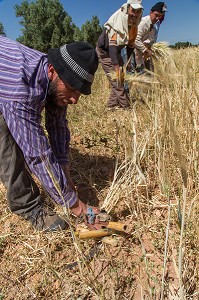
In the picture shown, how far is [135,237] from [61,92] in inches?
35.2

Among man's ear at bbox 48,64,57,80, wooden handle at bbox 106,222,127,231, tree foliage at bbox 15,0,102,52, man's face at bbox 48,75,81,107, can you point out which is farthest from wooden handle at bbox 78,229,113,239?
tree foliage at bbox 15,0,102,52

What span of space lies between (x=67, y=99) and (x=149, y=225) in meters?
0.85

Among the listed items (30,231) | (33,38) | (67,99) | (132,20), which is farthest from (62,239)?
(33,38)

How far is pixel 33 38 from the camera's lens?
26.6 m

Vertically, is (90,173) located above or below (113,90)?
below

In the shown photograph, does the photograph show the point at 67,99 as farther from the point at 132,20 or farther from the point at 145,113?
the point at 132,20

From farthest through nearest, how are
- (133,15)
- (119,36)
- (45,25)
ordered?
(45,25) → (119,36) → (133,15)

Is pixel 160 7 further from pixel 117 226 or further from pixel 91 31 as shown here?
pixel 91 31

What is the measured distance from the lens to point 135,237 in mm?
1558

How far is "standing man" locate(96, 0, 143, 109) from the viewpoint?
335 cm

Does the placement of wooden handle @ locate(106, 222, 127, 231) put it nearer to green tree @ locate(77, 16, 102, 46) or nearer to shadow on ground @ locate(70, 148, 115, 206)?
shadow on ground @ locate(70, 148, 115, 206)

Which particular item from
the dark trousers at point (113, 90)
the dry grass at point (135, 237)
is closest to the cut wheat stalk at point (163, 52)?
the dry grass at point (135, 237)

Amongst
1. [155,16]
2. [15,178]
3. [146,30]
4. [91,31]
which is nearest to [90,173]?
[15,178]

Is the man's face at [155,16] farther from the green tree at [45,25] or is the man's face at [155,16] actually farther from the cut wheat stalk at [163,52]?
the green tree at [45,25]
